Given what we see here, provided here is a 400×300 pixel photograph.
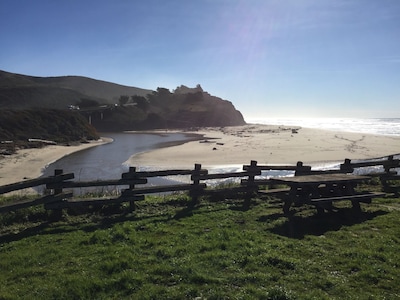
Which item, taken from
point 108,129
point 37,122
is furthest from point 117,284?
point 108,129

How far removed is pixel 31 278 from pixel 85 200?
4.21m

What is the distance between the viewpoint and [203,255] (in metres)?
6.36

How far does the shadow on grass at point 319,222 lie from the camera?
26.1 ft

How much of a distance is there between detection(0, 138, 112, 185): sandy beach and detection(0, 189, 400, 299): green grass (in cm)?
1618

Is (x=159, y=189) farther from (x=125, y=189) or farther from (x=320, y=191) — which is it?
(x=320, y=191)

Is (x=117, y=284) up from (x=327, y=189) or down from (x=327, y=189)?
down

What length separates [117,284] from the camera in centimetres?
526

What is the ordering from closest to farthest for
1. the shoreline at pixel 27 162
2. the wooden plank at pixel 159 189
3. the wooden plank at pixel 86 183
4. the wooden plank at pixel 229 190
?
the wooden plank at pixel 86 183, the wooden plank at pixel 159 189, the wooden plank at pixel 229 190, the shoreline at pixel 27 162

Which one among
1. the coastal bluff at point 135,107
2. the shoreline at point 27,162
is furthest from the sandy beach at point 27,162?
the coastal bluff at point 135,107

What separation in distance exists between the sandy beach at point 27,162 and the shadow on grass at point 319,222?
19393mm

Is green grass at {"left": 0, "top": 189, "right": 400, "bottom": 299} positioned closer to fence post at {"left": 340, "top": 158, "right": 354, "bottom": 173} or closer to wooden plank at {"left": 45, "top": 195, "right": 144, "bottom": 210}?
wooden plank at {"left": 45, "top": 195, "right": 144, "bottom": 210}

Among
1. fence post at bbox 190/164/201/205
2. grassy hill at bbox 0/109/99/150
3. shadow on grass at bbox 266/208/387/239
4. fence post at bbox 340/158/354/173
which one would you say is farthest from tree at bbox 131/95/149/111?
shadow on grass at bbox 266/208/387/239

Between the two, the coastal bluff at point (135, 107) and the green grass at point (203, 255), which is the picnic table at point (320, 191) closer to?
the green grass at point (203, 255)

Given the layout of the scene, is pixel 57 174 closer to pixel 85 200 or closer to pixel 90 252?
pixel 85 200
